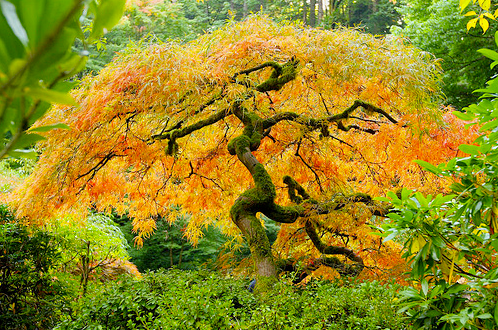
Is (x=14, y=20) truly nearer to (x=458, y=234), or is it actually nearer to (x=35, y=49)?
(x=35, y=49)

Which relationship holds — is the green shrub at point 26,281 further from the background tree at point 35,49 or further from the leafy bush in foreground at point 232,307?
the background tree at point 35,49

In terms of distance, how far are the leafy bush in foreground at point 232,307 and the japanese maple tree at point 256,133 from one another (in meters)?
0.63

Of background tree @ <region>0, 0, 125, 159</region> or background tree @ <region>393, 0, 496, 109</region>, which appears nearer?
background tree @ <region>0, 0, 125, 159</region>

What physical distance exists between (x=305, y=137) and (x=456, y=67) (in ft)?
17.1

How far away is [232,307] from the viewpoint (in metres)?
2.01

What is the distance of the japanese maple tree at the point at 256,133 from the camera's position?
111 inches

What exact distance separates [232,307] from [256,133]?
1.59m

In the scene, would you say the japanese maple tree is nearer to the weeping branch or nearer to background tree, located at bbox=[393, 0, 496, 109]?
the weeping branch

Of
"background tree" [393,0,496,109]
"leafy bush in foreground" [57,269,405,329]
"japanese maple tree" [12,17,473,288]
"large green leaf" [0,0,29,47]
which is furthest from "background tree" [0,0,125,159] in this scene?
"background tree" [393,0,496,109]

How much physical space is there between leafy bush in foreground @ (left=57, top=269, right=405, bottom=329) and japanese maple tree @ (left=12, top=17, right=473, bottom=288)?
63 cm

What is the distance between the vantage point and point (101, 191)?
367cm

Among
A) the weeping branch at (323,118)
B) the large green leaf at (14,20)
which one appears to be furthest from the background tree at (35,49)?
the weeping branch at (323,118)

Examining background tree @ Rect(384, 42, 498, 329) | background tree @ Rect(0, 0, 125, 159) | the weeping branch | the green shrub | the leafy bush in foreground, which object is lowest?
the green shrub

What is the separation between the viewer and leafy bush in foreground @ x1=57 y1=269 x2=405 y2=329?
1.79m
